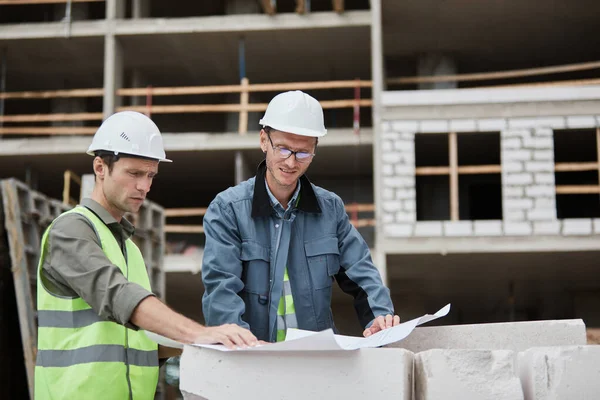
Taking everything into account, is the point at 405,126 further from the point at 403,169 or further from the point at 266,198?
the point at 266,198

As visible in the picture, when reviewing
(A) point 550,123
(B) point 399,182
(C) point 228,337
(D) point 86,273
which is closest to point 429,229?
(B) point 399,182

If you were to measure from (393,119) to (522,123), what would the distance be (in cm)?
224

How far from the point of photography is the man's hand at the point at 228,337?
2.84 m

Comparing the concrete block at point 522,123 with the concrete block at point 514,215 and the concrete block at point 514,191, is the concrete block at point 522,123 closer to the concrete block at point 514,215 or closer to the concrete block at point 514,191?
the concrete block at point 514,191

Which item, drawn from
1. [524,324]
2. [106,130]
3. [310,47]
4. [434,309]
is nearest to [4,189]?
[106,130]

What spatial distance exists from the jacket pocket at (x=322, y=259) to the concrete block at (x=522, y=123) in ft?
42.3

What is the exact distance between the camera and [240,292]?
3.64m

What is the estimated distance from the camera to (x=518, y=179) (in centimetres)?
1588

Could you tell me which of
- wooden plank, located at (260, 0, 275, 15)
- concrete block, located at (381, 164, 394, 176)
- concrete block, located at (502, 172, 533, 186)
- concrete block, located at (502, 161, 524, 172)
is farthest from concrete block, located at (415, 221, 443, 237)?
wooden plank, located at (260, 0, 275, 15)

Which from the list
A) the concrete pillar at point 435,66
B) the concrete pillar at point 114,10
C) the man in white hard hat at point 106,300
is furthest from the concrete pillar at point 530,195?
the man in white hard hat at point 106,300

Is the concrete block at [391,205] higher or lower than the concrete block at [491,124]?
lower

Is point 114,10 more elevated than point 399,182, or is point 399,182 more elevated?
point 114,10

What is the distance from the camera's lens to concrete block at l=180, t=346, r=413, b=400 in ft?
9.01

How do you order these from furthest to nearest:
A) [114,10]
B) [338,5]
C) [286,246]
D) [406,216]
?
[114,10] → [338,5] → [406,216] → [286,246]
